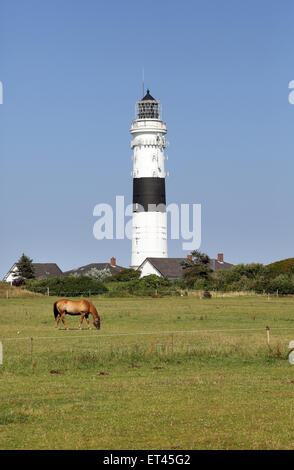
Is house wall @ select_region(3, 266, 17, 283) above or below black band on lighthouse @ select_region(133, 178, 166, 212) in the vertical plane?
below

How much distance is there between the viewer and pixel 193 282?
98.8 meters

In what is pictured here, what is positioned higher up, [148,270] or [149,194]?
[149,194]

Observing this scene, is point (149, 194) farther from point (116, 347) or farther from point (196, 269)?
point (116, 347)

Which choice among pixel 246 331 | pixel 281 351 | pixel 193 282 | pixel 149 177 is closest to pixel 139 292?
pixel 193 282

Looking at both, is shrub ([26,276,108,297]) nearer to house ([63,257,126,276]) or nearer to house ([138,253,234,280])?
house ([138,253,234,280])

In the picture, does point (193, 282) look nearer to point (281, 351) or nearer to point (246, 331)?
point (246, 331)

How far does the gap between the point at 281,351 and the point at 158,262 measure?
81.3 meters

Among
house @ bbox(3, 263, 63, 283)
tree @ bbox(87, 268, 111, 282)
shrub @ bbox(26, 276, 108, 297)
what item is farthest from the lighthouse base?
house @ bbox(3, 263, 63, 283)

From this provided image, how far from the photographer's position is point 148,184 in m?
104


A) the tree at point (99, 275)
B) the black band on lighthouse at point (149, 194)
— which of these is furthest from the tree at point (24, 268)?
the black band on lighthouse at point (149, 194)

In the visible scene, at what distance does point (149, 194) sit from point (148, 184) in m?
1.32

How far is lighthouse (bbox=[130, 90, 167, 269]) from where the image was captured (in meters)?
104

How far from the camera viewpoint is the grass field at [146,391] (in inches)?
605

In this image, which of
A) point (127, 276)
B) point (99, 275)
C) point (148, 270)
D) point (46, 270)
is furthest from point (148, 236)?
point (46, 270)
